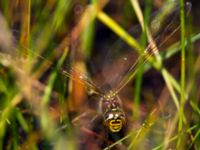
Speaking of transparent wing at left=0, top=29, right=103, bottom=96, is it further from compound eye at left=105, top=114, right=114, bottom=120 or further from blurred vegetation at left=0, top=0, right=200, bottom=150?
compound eye at left=105, top=114, right=114, bottom=120

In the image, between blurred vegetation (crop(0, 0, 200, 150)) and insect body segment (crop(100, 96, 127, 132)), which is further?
blurred vegetation (crop(0, 0, 200, 150))

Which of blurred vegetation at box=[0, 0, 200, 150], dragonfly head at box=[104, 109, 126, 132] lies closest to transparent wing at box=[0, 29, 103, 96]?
blurred vegetation at box=[0, 0, 200, 150]

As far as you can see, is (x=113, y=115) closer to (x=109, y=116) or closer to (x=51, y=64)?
(x=109, y=116)

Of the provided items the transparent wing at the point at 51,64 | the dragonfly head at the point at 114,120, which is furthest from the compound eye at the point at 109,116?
the transparent wing at the point at 51,64

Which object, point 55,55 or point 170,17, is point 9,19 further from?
point 170,17

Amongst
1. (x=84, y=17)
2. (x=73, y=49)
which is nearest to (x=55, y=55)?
(x=73, y=49)

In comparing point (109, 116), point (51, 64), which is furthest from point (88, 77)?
point (109, 116)
